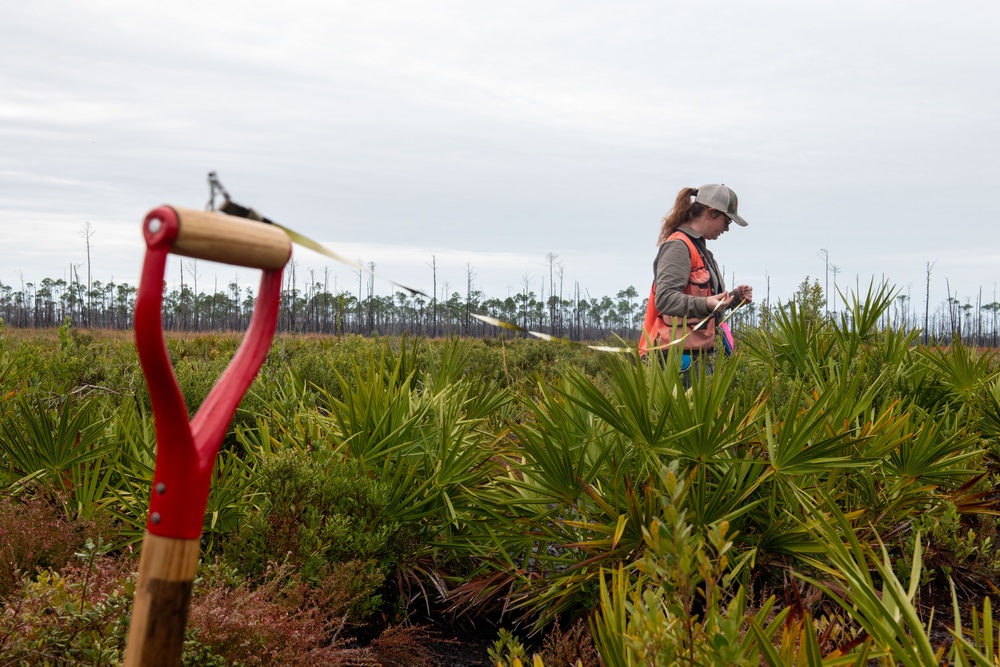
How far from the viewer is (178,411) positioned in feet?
4.37

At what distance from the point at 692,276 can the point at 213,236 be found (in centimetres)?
423

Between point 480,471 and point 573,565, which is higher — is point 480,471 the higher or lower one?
the higher one

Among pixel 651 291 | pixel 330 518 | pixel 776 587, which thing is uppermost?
pixel 651 291

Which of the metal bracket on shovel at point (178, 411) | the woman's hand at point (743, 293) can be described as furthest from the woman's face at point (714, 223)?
the metal bracket on shovel at point (178, 411)

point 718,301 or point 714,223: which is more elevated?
point 714,223

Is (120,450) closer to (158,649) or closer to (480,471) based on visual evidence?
(480,471)

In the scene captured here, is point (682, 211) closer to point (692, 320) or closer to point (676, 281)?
point (676, 281)

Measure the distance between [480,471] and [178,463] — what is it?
297 cm

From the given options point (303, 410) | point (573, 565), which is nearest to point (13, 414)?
point (303, 410)

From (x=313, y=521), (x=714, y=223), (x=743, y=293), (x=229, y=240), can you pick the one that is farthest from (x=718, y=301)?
(x=229, y=240)

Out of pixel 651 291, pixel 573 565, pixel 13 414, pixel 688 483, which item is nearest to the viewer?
pixel 688 483

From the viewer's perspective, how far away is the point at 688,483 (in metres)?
3.33

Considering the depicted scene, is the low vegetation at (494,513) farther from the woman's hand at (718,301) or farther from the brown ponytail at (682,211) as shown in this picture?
the brown ponytail at (682,211)

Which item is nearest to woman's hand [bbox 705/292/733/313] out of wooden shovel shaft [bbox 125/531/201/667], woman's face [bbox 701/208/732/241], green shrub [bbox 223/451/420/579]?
woman's face [bbox 701/208/732/241]
